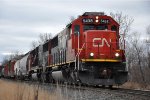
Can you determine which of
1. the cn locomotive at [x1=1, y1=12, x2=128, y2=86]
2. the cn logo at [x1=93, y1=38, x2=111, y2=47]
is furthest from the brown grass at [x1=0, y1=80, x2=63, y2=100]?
the cn logo at [x1=93, y1=38, x2=111, y2=47]

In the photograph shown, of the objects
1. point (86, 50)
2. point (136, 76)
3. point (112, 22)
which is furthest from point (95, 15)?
point (136, 76)

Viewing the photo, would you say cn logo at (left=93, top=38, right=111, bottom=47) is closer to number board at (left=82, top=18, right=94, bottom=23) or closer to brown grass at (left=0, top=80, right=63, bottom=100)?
number board at (left=82, top=18, right=94, bottom=23)

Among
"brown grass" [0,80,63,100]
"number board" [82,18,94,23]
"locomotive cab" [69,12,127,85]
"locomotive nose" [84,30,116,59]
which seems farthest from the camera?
"number board" [82,18,94,23]

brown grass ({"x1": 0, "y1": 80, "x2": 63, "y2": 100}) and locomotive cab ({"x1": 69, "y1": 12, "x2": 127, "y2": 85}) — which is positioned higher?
locomotive cab ({"x1": 69, "y1": 12, "x2": 127, "y2": 85})

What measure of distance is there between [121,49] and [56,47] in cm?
638

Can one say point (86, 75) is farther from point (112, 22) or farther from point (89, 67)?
point (112, 22)

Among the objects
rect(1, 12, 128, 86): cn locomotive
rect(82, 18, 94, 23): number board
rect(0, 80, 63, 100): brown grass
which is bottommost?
rect(0, 80, 63, 100): brown grass

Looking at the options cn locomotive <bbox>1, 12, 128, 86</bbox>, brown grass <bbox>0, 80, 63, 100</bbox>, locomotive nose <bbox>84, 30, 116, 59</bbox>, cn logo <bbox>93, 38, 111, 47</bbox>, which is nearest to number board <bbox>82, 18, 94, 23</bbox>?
cn locomotive <bbox>1, 12, 128, 86</bbox>

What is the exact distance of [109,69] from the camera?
1784 centimetres

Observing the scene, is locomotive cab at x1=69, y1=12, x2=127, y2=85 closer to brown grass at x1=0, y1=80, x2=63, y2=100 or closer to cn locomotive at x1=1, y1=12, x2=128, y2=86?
cn locomotive at x1=1, y1=12, x2=128, y2=86

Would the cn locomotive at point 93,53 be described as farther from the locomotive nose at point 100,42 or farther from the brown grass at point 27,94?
the brown grass at point 27,94

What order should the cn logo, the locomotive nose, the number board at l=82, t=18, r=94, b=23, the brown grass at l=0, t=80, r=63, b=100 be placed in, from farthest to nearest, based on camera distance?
the number board at l=82, t=18, r=94, b=23 < the cn logo < the locomotive nose < the brown grass at l=0, t=80, r=63, b=100

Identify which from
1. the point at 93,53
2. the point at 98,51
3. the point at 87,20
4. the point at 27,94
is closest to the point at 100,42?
the point at 98,51

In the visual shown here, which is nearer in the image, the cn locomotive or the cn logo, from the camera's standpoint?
the cn locomotive
